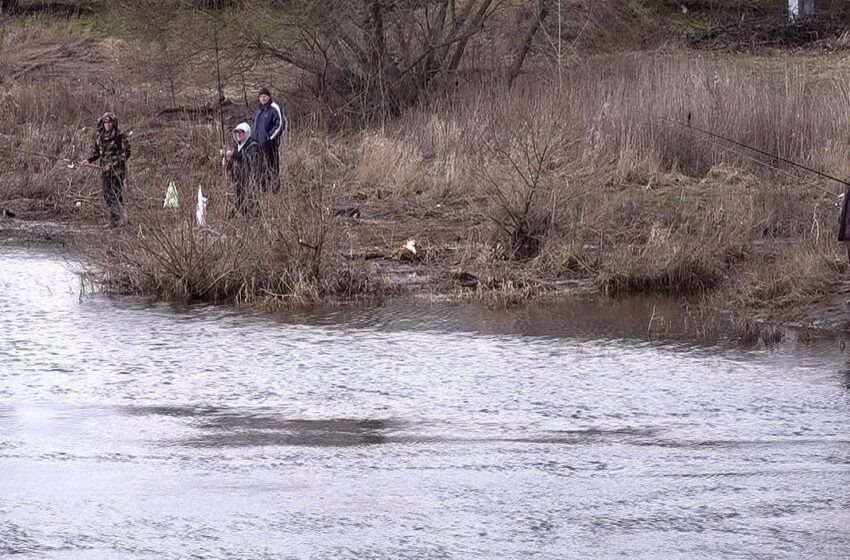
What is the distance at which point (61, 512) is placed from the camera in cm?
743

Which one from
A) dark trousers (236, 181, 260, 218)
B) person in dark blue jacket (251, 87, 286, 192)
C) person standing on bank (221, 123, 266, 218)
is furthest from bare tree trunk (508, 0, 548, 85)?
A: dark trousers (236, 181, 260, 218)

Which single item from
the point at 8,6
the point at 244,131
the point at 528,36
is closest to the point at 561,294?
the point at 244,131

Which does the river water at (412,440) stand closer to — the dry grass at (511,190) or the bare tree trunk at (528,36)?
the dry grass at (511,190)

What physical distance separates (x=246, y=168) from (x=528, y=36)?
40.1ft

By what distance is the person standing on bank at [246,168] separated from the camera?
15.3 m

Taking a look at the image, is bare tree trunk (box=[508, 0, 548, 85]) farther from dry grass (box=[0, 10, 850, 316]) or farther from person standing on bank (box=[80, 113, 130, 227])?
person standing on bank (box=[80, 113, 130, 227])

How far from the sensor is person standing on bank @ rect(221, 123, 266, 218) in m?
15.3

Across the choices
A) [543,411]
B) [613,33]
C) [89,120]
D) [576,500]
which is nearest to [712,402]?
[543,411]

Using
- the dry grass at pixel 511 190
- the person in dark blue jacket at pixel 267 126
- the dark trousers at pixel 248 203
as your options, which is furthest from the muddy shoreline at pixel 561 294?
the person in dark blue jacket at pixel 267 126

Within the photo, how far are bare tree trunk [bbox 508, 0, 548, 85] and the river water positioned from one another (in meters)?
14.3

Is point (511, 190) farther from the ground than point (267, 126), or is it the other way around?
point (267, 126)

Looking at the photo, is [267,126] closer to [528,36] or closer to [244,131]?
[244,131]

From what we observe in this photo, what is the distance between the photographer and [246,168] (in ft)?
55.0

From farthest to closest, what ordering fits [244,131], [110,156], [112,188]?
[112,188] → [110,156] → [244,131]
